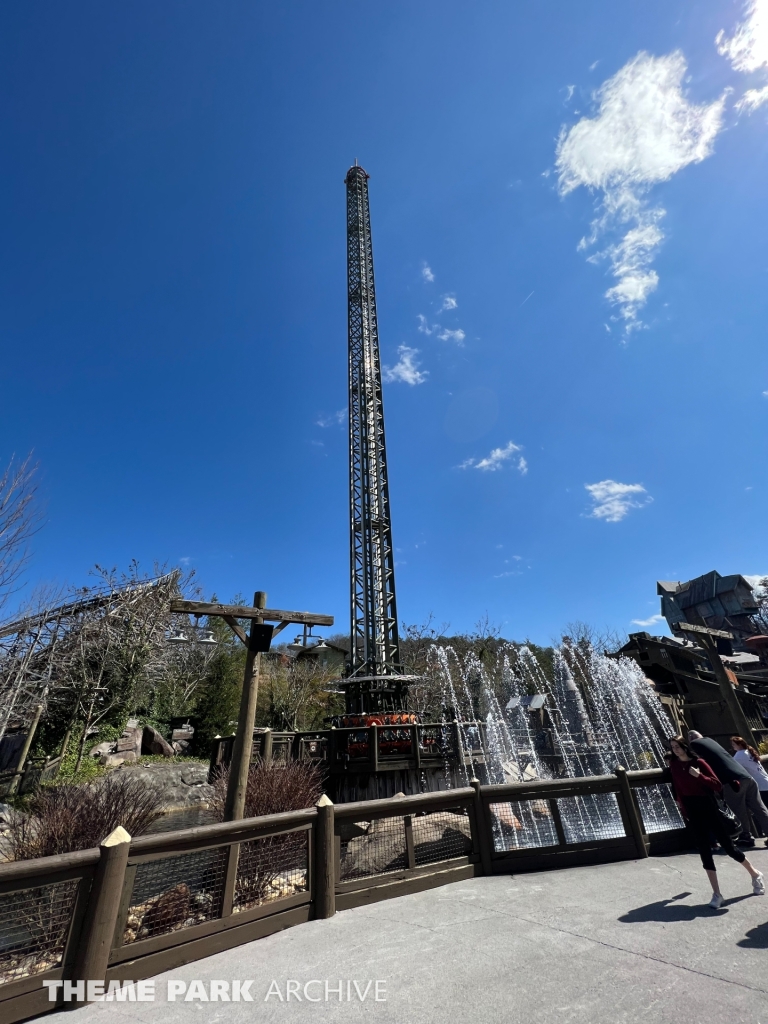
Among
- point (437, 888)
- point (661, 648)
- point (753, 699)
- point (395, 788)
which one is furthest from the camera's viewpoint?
point (753, 699)

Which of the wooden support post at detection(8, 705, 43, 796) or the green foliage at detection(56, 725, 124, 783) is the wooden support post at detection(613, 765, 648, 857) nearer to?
the green foliage at detection(56, 725, 124, 783)

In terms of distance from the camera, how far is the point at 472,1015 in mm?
2711

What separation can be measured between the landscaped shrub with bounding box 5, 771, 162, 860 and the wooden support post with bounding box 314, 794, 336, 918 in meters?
3.45

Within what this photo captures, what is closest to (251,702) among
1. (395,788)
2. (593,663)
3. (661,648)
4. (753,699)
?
(395,788)

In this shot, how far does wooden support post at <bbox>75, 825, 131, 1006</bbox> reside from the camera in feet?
10.5

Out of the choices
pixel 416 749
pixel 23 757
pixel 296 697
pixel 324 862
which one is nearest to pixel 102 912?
pixel 324 862

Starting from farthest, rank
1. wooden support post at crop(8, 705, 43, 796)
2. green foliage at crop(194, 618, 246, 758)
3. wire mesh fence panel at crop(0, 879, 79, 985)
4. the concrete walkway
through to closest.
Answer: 1. green foliage at crop(194, 618, 246, 758)
2. wooden support post at crop(8, 705, 43, 796)
3. wire mesh fence panel at crop(0, 879, 79, 985)
4. the concrete walkway

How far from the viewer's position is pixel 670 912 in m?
4.01

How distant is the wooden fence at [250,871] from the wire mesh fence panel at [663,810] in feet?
0.09

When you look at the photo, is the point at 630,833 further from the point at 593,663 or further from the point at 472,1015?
the point at 593,663

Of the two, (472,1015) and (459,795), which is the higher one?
(459,795)

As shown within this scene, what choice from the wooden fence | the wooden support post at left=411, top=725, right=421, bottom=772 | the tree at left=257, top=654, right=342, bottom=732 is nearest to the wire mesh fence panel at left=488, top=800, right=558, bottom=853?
the wooden fence

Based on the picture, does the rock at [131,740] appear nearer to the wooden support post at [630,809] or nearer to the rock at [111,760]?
the rock at [111,760]

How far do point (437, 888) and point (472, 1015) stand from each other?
2.73 m
